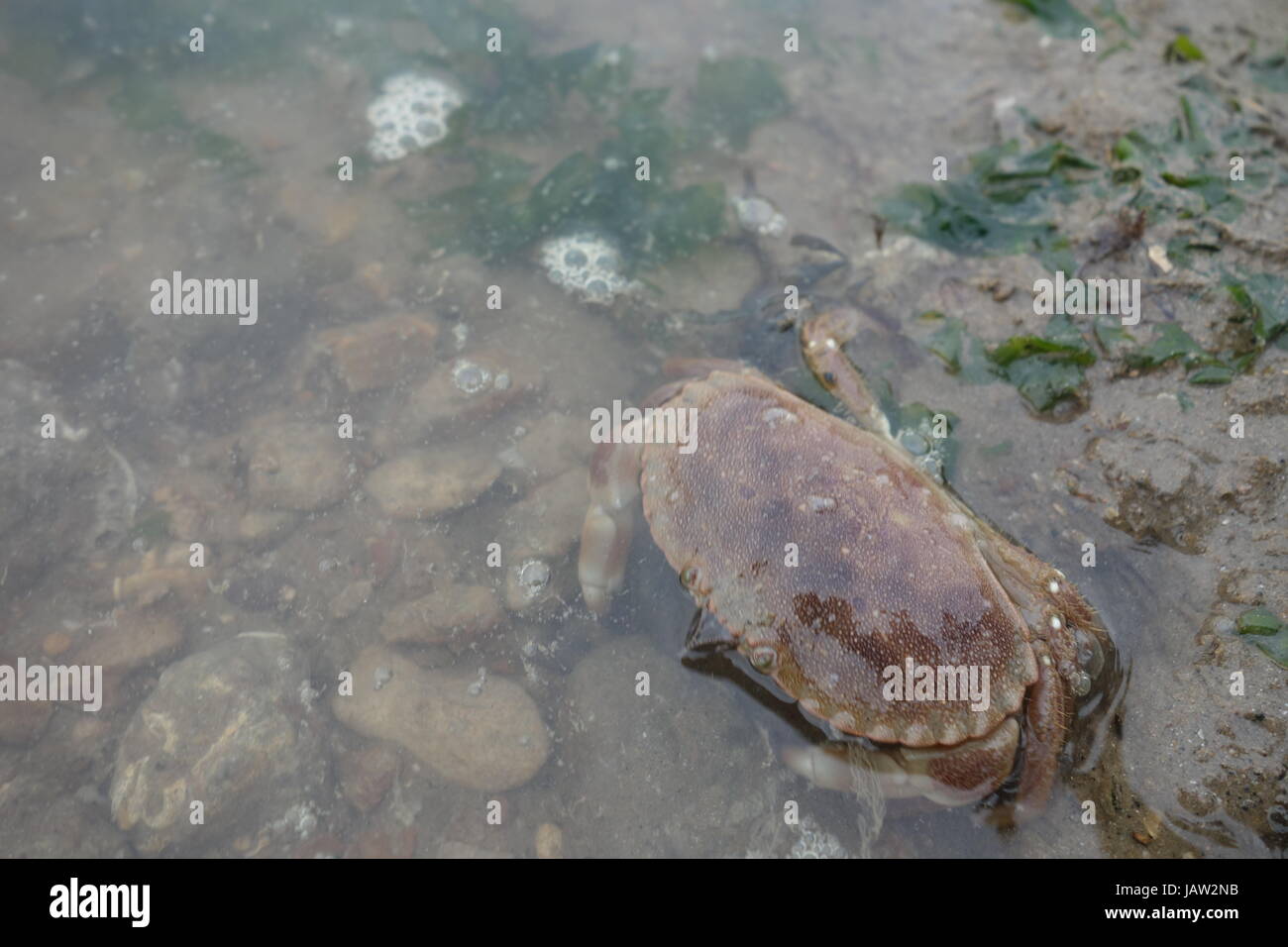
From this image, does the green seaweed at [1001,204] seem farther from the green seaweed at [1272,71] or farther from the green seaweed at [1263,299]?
the green seaweed at [1272,71]

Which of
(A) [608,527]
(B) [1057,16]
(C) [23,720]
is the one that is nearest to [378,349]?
(A) [608,527]

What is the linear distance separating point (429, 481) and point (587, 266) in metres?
Answer: 2.06

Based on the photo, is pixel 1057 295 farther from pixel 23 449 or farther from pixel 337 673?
pixel 23 449

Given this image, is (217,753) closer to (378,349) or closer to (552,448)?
(552,448)

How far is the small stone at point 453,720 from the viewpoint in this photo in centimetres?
391

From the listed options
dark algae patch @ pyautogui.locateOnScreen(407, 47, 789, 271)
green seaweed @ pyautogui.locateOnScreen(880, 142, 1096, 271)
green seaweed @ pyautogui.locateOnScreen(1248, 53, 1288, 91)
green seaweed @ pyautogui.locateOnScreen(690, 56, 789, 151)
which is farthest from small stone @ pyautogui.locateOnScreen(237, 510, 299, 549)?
green seaweed @ pyautogui.locateOnScreen(1248, 53, 1288, 91)

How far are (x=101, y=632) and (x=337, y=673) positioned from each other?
1.42m

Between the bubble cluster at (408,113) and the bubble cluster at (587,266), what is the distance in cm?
176

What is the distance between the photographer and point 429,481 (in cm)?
472

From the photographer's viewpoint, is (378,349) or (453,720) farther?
(378,349)

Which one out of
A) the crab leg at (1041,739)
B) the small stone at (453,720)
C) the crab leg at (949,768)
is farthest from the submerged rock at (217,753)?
the crab leg at (1041,739)

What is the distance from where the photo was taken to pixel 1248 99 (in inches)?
220
